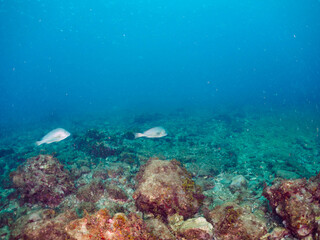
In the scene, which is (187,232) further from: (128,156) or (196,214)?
(128,156)

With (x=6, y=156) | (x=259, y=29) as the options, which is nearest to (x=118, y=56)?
(x=259, y=29)

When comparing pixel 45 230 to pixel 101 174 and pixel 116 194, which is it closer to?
pixel 116 194

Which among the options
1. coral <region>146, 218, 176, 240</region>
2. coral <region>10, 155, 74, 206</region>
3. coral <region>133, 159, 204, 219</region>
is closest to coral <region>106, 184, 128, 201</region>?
coral <region>133, 159, 204, 219</region>

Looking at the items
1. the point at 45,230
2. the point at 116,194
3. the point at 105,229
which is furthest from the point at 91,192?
the point at 105,229

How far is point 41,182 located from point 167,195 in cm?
415

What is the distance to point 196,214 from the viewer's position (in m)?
4.17

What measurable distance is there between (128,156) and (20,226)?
5844 mm

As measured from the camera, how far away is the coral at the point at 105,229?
2.63 m

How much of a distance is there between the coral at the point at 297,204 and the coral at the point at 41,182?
580 centimetres

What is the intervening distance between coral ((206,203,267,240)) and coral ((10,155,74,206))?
181 inches

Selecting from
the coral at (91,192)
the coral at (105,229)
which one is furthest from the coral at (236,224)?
the coral at (91,192)

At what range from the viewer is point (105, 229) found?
267 cm

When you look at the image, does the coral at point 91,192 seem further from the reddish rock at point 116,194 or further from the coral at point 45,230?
the coral at point 45,230

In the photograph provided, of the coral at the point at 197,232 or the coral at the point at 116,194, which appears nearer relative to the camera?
the coral at the point at 197,232
